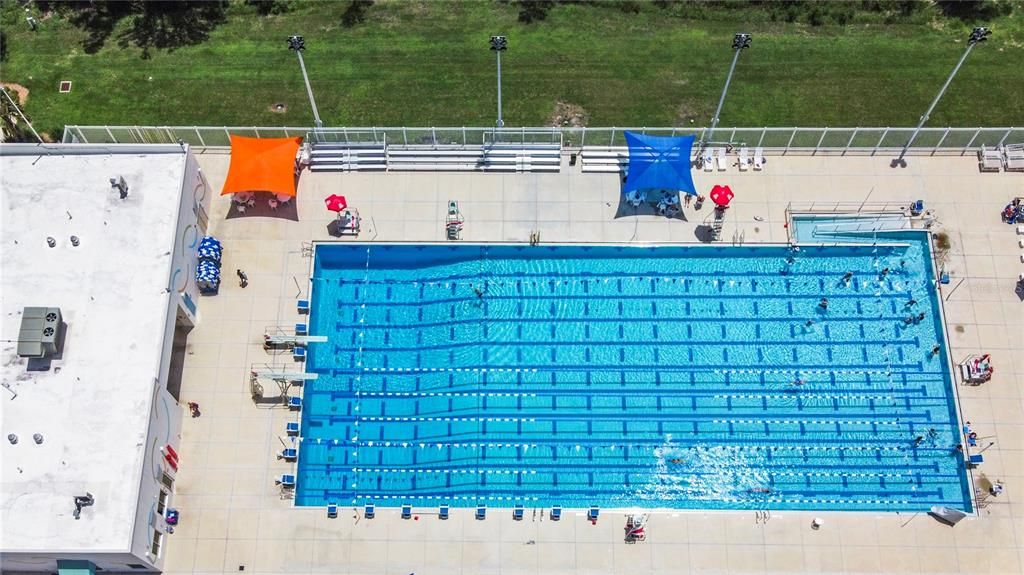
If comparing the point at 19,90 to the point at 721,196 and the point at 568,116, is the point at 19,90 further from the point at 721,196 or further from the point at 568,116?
the point at 721,196

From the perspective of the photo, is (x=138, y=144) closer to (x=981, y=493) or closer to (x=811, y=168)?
(x=811, y=168)

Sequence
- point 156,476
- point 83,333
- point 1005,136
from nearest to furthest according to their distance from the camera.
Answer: point 156,476, point 83,333, point 1005,136

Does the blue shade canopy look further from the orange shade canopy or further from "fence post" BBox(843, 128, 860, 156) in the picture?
the orange shade canopy

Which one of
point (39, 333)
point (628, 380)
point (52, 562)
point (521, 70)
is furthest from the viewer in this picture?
point (521, 70)

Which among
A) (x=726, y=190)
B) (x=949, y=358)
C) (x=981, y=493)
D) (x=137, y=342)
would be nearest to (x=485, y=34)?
(x=726, y=190)

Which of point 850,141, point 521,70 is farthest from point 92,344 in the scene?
point 850,141

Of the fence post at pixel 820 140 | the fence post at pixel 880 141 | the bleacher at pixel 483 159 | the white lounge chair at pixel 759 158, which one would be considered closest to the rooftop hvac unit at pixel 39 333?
the bleacher at pixel 483 159

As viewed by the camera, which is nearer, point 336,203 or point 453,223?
point 336,203

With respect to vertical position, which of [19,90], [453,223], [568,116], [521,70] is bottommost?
Result: [453,223]
